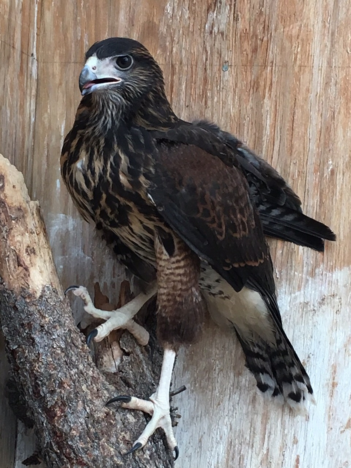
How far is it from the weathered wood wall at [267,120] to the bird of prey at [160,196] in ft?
0.76

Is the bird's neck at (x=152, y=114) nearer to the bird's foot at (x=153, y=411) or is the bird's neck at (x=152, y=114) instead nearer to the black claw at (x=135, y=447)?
the bird's foot at (x=153, y=411)

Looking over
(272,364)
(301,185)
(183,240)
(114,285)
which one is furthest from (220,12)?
(272,364)

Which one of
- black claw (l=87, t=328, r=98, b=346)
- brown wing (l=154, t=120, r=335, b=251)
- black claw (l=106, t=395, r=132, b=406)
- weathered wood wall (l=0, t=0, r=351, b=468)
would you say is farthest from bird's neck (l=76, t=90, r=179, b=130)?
black claw (l=106, t=395, r=132, b=406)

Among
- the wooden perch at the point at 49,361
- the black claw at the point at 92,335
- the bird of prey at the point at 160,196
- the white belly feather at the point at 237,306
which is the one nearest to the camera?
the wooden perch at the point at 49,361

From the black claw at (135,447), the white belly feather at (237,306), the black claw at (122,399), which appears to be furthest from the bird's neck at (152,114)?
the black claw at (135,447)

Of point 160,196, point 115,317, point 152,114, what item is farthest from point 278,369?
point 152,114

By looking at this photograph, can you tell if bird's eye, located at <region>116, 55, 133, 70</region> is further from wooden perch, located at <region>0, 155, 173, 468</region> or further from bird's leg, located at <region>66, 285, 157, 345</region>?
bird's leg, located at <region>66, 285, 157, 345</region>

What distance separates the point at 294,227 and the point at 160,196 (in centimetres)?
66

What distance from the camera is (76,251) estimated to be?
224 centimetres

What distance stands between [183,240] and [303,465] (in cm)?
113

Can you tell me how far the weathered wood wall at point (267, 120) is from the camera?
2213 millimetres

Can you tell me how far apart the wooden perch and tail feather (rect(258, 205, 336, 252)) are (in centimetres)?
87

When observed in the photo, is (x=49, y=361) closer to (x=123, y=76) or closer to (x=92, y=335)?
(x=92, y=335)

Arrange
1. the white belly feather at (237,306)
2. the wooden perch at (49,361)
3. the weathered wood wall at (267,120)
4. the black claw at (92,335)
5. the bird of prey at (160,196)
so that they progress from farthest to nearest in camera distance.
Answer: the weathered wood wall at (267,120) < the white belly feather at (237,306) < the black claw at (92,335) < the bird of prey at (160,196) < the wooden perch at (49,361)
